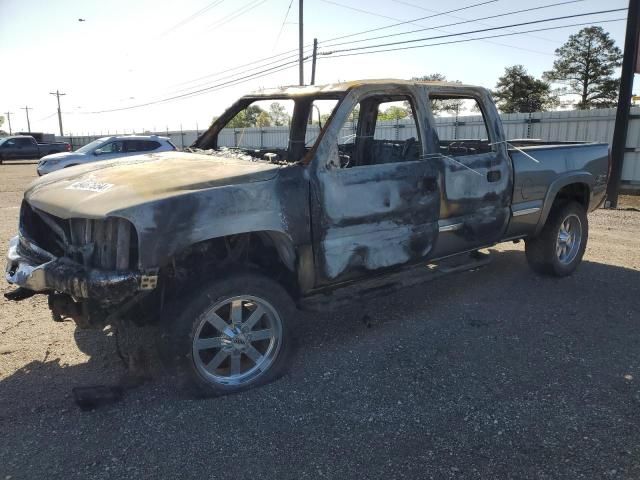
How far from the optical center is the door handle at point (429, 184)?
4.13m

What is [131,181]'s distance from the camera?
326 centimetres

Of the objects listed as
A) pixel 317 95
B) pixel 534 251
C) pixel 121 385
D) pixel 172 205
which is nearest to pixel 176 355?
pixel 121 385

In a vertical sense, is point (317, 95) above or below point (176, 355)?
above

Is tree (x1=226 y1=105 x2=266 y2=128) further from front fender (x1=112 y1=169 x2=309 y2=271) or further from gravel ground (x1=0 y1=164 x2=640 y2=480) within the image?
gravel ground (x1=0 y1=164 x2=640 y2=480)

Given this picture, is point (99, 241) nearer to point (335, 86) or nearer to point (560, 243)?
point (335, 86)

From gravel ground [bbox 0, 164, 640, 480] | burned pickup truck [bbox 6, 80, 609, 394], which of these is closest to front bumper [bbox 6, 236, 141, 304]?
burned pickup truck [bbox 6, 80, 609, 394]

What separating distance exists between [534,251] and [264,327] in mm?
3529

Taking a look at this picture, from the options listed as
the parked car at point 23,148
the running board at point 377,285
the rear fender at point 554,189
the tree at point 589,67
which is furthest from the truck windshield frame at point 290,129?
the tree at point 589,67

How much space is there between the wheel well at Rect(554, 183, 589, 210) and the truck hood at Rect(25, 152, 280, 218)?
365cm

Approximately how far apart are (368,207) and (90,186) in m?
1.89

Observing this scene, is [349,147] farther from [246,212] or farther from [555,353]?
[555,353]

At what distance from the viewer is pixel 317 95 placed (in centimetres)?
426

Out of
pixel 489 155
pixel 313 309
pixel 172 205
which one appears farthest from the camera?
pixel 489 155

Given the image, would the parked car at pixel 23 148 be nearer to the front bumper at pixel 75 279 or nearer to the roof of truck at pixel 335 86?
the roof of truck at pixel 335 86
